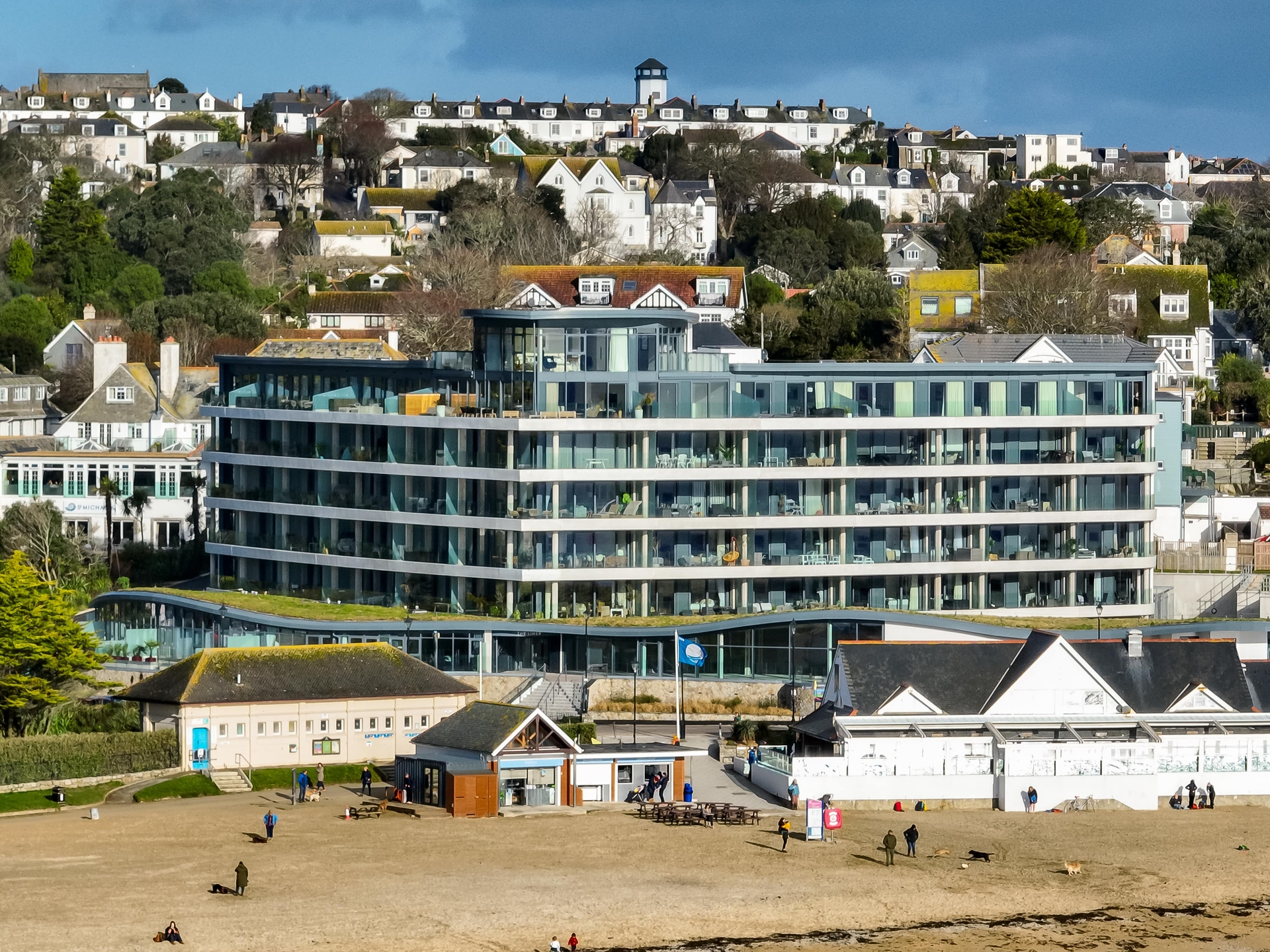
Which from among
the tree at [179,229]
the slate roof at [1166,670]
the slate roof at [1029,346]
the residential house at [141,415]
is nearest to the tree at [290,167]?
the tree at [179,229]

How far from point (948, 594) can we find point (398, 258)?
83.5m

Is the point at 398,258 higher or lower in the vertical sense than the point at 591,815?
higher

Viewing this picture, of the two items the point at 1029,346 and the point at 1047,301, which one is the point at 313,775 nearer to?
the point at 1029,346

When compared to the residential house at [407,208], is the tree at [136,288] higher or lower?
lower

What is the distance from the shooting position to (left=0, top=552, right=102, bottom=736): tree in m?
74.2

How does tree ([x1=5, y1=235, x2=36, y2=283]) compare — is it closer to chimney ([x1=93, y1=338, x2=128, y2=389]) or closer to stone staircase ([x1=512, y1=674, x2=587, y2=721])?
chimney ([x1=93, y1=338, x2=128, y2=389])

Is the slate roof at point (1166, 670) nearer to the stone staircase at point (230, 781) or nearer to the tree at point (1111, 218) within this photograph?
the stone staircase at point (230, 781)

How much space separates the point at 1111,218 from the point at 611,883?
112 meters

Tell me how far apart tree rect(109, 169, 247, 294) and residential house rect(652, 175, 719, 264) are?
94.6ft

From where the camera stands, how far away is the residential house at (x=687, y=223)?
541 feet

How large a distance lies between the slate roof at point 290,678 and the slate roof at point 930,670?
1312 cm

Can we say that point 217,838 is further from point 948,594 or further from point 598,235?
point 598,235

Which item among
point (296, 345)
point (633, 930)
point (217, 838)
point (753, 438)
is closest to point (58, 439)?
point (296, 345)

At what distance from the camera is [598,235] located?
15875cm
